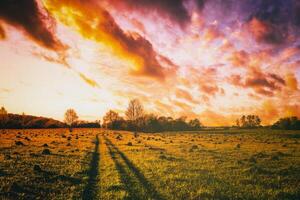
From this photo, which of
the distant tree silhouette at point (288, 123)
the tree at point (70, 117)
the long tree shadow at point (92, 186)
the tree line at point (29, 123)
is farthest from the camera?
the tree at point (70, 117)

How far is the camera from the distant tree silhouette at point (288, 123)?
286 ft

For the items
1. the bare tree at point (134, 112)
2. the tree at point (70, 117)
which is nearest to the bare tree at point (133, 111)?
the bare tree at point (134, 112)

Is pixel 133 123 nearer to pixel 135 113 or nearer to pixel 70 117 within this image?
pixel 135 113

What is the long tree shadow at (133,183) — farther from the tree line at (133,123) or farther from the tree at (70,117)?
the tree at (70,117)

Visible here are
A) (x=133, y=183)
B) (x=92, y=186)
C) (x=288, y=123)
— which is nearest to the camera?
(x=92, y=186)

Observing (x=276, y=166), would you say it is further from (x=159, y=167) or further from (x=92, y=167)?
(x=92, y=167)

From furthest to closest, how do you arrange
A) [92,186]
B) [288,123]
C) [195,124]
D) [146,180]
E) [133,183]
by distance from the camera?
[195,124] → [288,123] → [146,180] → [133,183] → [92,186]

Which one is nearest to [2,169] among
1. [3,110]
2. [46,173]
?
[46,173]

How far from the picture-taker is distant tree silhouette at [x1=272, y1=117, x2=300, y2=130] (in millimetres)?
87125

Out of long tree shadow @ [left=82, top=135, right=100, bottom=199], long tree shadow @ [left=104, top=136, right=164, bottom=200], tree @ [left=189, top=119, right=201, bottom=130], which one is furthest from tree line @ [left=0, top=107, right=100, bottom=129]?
long tree shadow @ [left=104, top=136, right=164, bottom=200]

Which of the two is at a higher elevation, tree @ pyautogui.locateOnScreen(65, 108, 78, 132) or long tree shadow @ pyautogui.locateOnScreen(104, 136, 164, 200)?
tree @ pyautogui.locateOnScreen(65, 108, 78, 132)

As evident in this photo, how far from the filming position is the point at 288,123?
3551 inches

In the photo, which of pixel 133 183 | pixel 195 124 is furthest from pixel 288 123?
pixel 133 183

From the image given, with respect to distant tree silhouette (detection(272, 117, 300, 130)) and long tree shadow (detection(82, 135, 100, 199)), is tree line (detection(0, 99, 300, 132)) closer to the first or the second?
distant tree silhouette (detection(272, 117, 300, 130))
